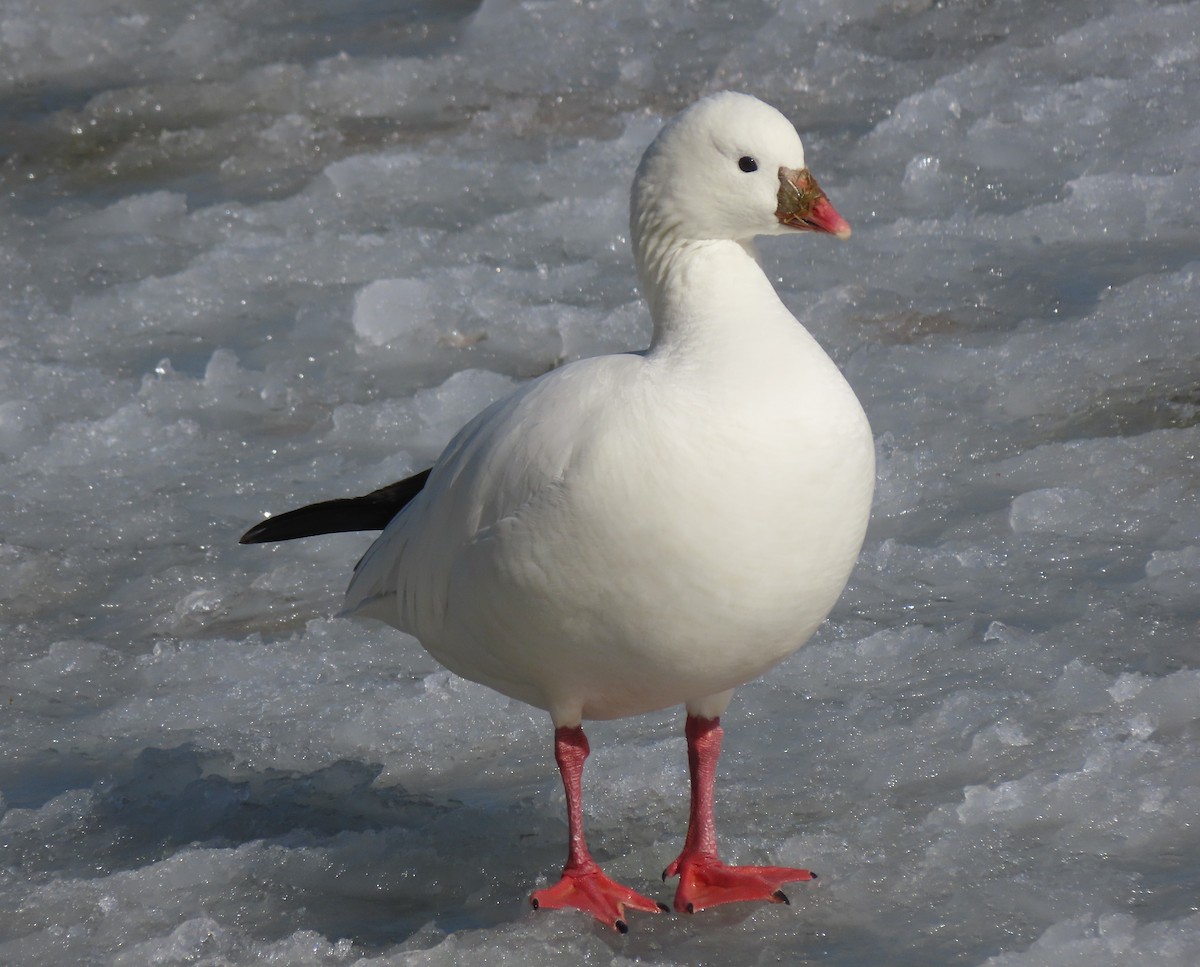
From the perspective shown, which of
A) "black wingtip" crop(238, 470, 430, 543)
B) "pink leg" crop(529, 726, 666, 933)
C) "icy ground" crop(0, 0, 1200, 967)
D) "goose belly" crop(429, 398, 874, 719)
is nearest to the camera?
"goose belly" crop(429, 398, 874, 719)

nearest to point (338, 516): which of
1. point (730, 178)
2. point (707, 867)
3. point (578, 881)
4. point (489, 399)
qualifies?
point (578, 881)

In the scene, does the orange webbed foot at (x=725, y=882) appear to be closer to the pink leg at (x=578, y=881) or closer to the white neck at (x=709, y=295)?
the pink leg at (x=578, y=881)

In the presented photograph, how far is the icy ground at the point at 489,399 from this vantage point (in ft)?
11.7

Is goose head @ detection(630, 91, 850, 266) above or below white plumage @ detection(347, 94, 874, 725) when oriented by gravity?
above

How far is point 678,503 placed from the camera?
3062 mm

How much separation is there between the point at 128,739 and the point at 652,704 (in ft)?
5.45

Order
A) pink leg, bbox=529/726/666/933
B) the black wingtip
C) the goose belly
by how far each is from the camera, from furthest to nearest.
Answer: the black wingtip < pink leg, bbox=529/726/666/933 < the goose belly

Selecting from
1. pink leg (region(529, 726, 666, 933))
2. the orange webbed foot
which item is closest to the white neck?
pink leg (region(529, 726, 666, 933))

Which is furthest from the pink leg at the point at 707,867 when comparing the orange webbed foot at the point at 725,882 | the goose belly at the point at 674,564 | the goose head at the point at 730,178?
the goose head at the point at 730,178

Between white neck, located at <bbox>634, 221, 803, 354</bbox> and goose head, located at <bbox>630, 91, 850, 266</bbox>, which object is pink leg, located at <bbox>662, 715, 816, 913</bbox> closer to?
white neck, located at <bbox>634, 221, 803, 354</bbox>

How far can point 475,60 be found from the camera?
9391 millimetres

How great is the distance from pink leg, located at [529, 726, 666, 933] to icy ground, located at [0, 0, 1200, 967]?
2.0 inches

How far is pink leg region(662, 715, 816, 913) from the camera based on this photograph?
3469mm

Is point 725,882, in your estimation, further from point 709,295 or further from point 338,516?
point 338,516
